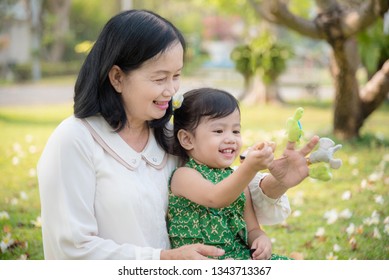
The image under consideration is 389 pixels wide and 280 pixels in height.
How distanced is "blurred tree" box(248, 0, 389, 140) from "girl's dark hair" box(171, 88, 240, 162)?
12.0 feet

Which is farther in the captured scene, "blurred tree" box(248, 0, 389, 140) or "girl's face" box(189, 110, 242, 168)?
"blurred tree" box(248, 0, 389, 140)

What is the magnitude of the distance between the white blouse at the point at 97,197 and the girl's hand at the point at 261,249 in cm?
36

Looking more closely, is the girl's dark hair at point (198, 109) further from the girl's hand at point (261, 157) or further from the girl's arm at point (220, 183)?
the girl's hand at point (261, 157)

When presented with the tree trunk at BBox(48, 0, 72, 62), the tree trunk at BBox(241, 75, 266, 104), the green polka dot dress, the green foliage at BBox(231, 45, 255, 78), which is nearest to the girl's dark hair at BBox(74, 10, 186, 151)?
the green polka dot dress

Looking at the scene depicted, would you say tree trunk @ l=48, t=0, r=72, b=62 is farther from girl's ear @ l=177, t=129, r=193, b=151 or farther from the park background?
girl's ear @ l=177, t=129, r=193, b=151

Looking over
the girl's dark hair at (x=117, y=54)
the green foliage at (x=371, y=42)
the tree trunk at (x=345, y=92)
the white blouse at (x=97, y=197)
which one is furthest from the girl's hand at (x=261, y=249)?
the green foliage at (x=371, y=42)

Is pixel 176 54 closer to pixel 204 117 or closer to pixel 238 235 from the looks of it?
pixel 204 117

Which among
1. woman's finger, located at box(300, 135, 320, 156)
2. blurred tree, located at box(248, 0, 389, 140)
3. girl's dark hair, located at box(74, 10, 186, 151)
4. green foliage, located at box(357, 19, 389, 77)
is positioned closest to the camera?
woman's finger, located at box(300, 135, 320, 156)

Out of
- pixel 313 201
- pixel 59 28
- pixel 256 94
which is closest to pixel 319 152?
pixel 313 201

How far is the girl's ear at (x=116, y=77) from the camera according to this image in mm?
2369

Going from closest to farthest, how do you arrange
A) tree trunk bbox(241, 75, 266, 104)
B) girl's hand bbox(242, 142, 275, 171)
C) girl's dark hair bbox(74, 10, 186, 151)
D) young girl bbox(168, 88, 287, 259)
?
girl's hand bbox(242, 142, 275, 171), girl's dark hair bbox(74, 10, 186, 151), young girl bbox(168, 88, 287, 259), tree trunk bbox(241, 75, 266, 104)

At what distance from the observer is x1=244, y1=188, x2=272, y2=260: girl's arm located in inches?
97.3

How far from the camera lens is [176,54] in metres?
2.36
